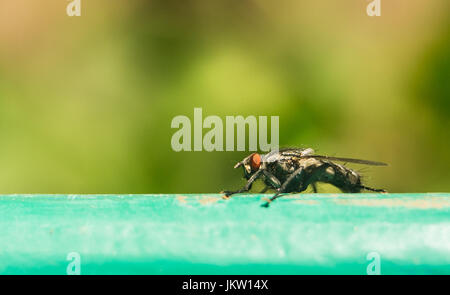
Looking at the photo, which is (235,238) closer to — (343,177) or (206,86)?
(343,177)

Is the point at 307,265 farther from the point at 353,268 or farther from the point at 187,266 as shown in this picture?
the point at 187,266

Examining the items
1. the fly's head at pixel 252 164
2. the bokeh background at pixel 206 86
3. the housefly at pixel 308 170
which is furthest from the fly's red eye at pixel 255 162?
the bokeh background at pixel 206 86

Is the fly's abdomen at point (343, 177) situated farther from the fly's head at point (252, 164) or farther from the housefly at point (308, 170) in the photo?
the fly's head at point (252, 164)

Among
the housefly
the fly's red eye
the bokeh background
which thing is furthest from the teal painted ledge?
the bokeh background

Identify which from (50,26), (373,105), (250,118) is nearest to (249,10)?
(250,118)

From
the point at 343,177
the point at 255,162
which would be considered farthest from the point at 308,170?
the point at 255,162
